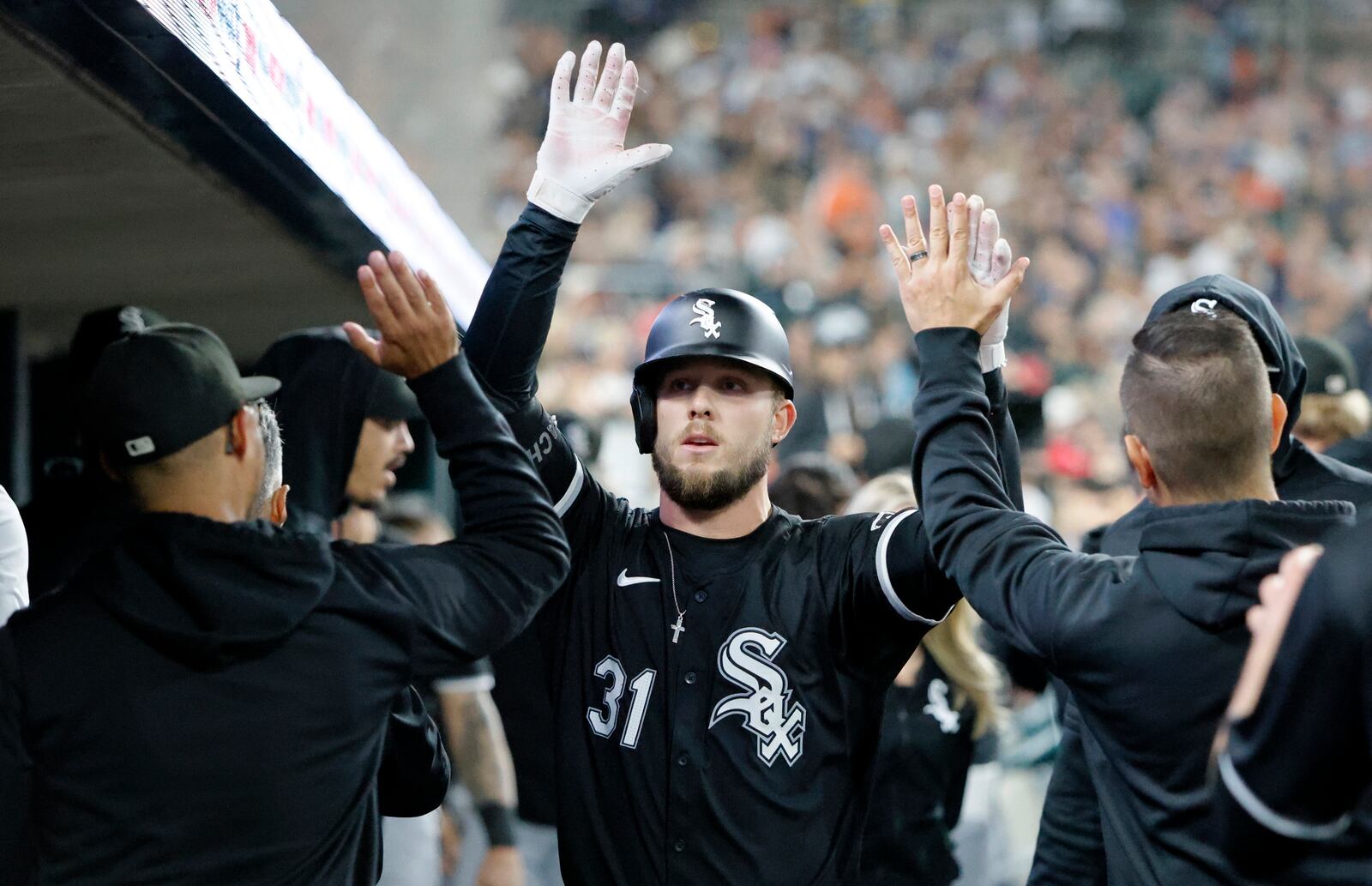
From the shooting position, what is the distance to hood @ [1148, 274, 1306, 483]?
7.80 feet

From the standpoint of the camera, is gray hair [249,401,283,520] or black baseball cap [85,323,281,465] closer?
black baseball cap [85,323,281,465]

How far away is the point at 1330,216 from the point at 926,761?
37.3 feet

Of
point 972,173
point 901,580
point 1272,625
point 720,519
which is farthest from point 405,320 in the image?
point 972,173

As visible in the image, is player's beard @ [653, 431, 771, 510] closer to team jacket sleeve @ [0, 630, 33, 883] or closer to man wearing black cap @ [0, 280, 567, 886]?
man wearing black cap @ [0, 280, 567, 886]

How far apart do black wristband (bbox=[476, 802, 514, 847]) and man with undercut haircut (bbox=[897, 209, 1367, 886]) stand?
231 centimetres

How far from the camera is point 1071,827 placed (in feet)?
8.46

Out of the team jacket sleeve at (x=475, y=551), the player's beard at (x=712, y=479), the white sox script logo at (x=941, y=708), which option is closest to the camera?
the team jacket sleeve at (x=475, y=551)

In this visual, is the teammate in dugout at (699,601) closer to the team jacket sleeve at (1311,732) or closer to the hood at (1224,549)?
the hood at (1224,549)

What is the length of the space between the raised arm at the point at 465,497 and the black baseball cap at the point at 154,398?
Result: 226mm

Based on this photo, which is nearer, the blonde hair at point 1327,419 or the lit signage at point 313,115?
the lit signage at point 313,115

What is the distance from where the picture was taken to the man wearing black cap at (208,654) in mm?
1908


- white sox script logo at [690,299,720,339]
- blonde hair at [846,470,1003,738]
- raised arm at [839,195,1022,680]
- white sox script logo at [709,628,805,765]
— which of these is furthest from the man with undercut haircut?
blonde hair at [846,470,1003,738]

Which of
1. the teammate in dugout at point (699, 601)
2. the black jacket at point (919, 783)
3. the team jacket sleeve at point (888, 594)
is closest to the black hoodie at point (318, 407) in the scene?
the teammate in dugout at point (699, 601)

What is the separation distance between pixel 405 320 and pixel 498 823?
2408mm
